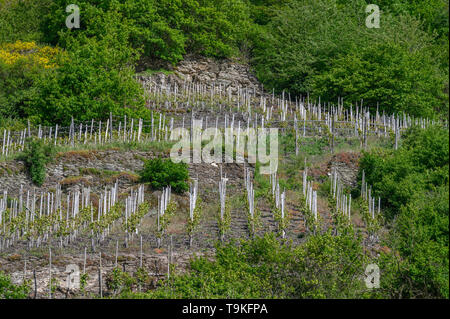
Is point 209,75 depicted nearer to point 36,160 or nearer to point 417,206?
point 36,160

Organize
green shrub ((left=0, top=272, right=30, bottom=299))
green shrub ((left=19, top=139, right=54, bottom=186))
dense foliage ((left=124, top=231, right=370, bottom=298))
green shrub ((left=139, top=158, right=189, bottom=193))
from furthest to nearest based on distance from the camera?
green shrub ((left=19, top=139, right=54, bottom=186))
green shrub ((left=139, top=158, right=189, bottom=193))
dense foliage ((left=124, top=231, right=370, bottom=298))
green shrub ((left=0, top=272, right=30, bottom=299))

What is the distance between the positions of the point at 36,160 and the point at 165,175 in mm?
4765

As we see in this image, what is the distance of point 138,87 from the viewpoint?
43.2 m

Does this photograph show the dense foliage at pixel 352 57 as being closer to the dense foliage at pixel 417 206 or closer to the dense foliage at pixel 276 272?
the dense foliage at pixel 417 206

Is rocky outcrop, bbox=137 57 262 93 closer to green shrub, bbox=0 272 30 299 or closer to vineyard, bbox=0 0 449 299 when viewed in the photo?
vineyard, bbox=0 0 449 299

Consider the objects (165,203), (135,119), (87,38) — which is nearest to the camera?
(165,203)

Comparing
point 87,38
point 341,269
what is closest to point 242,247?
point 341,269

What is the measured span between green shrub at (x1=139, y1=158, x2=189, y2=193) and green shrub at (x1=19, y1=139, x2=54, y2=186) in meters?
3.55

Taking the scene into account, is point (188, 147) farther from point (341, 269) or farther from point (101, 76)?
point (341, 269)

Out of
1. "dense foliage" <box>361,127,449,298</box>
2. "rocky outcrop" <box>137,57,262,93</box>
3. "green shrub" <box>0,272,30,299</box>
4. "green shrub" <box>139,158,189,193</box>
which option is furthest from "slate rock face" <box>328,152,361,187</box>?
"rocky outcrop" <box>137,57,262,93</box>

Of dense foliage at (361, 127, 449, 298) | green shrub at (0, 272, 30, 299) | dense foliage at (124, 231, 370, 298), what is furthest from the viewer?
dense foliage at (361, 127, 449, 298)

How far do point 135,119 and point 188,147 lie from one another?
5093 millimetres

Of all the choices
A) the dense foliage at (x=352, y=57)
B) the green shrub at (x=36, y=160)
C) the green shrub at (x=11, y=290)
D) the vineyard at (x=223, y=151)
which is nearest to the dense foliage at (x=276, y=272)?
the vineyard at (x=223, y=151)

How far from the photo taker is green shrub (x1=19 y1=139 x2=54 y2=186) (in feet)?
112
